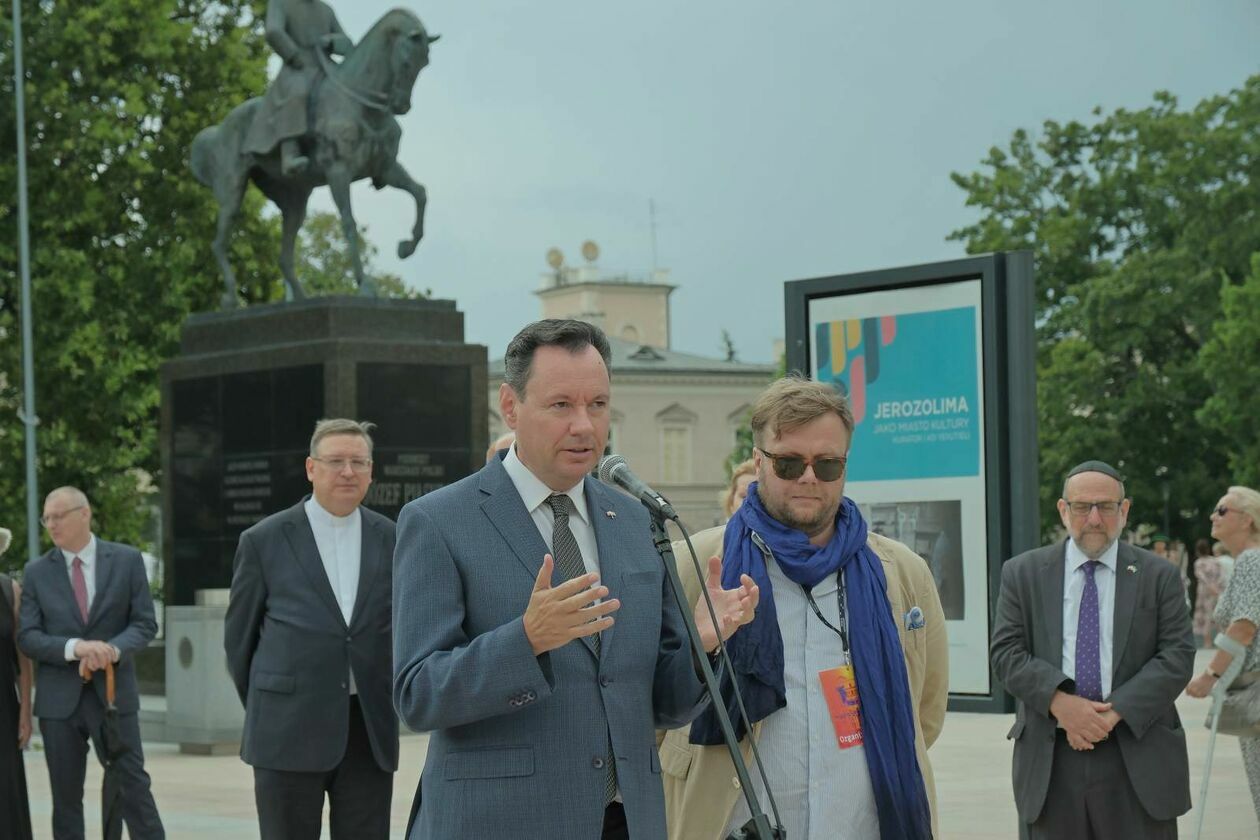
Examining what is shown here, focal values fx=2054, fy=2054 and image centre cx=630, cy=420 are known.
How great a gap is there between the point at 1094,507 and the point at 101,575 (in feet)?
20.1

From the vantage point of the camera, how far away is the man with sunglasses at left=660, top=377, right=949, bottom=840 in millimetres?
5031

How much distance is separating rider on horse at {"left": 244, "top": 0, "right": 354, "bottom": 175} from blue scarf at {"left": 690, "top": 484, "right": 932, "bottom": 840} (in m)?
16.9

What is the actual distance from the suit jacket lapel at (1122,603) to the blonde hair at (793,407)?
2.87 m

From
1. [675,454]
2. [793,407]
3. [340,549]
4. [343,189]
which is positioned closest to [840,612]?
[793,407]

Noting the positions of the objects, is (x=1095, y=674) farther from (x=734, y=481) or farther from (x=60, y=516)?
(x=60, y=516)

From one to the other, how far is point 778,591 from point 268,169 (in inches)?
709

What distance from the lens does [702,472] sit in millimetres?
101250

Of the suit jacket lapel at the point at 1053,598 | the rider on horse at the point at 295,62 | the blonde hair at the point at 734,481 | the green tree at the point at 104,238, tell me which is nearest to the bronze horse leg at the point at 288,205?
the rider on horse at the point at 295,62

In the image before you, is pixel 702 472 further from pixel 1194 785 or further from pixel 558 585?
pixel 558 585

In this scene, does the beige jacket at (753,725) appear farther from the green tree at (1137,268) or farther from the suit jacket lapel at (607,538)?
the green tree at (1137,268)

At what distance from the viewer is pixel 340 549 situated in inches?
332

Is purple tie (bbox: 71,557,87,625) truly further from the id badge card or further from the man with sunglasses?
the id badge card

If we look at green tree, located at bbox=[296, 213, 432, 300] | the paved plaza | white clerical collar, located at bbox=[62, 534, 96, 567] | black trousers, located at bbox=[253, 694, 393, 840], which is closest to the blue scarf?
black trousers, located at bbox=[253, 694, 393, 840]

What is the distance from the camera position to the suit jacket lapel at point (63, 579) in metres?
11.5
